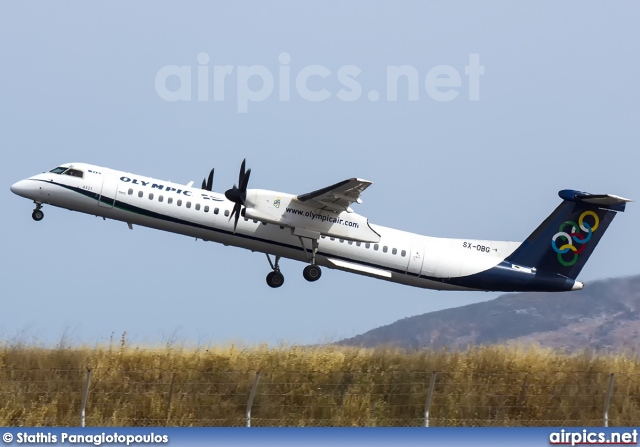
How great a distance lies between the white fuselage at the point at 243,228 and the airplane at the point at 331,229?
1.3 inches

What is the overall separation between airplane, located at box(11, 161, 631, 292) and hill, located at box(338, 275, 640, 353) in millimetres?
20963

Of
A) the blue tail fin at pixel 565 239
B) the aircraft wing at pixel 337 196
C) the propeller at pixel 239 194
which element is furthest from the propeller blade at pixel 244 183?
the blue tail fin at pixel 565 239

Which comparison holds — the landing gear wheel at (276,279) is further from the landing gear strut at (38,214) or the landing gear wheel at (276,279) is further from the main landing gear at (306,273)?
the landing gear strut at (38,214)

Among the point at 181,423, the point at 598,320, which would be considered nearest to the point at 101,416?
the point at 181,423

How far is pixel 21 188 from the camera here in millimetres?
34438

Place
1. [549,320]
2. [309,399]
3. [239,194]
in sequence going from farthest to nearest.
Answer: [549,320]
[239,194]
[309,399]

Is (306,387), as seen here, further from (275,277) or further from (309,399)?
(275,277)

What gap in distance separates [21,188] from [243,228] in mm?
7576

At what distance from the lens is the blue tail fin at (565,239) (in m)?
36.2

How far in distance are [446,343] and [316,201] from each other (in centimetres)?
817

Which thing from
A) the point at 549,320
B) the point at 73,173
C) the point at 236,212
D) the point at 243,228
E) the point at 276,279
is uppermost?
the point at 73,173

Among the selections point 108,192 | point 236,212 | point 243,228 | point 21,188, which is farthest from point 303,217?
point 21,188

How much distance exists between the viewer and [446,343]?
88.9 feet

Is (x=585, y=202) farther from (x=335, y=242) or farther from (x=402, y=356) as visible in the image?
(x=402, y=356)
